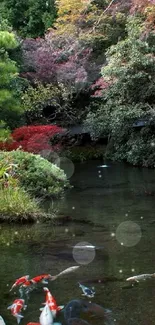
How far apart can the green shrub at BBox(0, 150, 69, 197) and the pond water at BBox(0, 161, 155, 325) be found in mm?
370

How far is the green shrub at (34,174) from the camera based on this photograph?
10594 mm

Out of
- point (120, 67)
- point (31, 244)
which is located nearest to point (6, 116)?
point (120, 67)

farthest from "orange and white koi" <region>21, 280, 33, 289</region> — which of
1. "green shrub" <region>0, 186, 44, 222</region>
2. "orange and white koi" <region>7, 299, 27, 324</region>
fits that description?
"green shrub" <region>0, 186, 44, 222</region>

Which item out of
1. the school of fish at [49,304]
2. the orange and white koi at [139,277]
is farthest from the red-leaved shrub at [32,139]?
the orange and white koi at [139,277]

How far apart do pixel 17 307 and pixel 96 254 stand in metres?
2.09

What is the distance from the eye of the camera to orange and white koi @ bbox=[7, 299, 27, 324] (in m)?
4.70

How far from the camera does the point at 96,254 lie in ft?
22.1

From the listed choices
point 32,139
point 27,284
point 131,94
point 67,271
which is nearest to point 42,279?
point 27,284

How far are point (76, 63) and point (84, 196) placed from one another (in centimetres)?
888

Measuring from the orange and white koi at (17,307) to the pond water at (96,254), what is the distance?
44 mm

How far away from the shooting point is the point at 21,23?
23.6 m

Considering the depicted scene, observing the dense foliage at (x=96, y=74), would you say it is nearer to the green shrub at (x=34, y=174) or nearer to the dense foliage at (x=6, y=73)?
the dense foliage at (x=6, y=73)

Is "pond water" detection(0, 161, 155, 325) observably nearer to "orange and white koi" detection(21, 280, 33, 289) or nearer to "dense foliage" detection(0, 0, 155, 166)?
"orange and white koi" detection(21, 280, 33, 289)

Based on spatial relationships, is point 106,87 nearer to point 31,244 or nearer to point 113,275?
point 31,244
